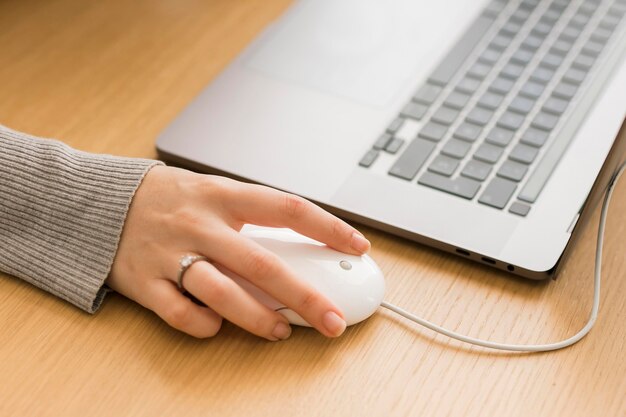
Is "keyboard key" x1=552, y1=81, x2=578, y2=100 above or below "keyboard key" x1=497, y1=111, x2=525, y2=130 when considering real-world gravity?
below

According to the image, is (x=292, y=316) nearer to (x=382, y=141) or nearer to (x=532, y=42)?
(x=382, y=141)

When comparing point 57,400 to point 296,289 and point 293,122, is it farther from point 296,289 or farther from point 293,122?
point 293,122

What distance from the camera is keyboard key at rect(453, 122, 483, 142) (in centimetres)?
73

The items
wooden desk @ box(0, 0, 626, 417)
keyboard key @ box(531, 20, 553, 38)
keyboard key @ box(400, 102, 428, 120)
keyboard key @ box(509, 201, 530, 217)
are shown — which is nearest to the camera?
wooden desk @ box(0, 0, 626, 417)

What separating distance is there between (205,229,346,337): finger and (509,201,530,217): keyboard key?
0.19 meters

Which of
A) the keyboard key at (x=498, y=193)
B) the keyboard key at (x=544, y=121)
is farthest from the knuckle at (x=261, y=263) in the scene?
the keyboard key at (x=544, y=121)

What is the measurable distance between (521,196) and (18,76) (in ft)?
1.94

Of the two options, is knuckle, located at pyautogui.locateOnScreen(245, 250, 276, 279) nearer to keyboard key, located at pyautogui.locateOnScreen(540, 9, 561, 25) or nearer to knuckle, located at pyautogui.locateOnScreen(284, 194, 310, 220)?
knuckle, located at pyautogui.locateOnScreen(284, 194, 310, 220)

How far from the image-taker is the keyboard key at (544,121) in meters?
0.73

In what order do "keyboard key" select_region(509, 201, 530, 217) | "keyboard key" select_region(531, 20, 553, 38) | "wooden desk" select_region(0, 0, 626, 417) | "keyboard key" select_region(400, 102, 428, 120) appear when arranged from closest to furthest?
→ "wooden desk" select_region(0, 0, 626, 417) → "keyboard key" select_region(509, 201, 530, 217) → "keyboard key" select_region(400, 102, 428, 120) → "keyboard key" select_region(531, 20, 553, 38)

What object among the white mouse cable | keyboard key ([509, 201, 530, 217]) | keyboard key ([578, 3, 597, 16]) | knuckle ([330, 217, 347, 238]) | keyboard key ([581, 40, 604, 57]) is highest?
knuckle ([330, 217, 347, 238])

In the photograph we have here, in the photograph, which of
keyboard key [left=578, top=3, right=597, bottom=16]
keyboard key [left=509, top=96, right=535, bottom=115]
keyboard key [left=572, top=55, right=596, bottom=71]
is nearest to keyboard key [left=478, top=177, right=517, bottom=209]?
keyboard key [left=509, top=96, right=535, bottom=115]

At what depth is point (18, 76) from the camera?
89 cm

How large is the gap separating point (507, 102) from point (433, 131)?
9cm
